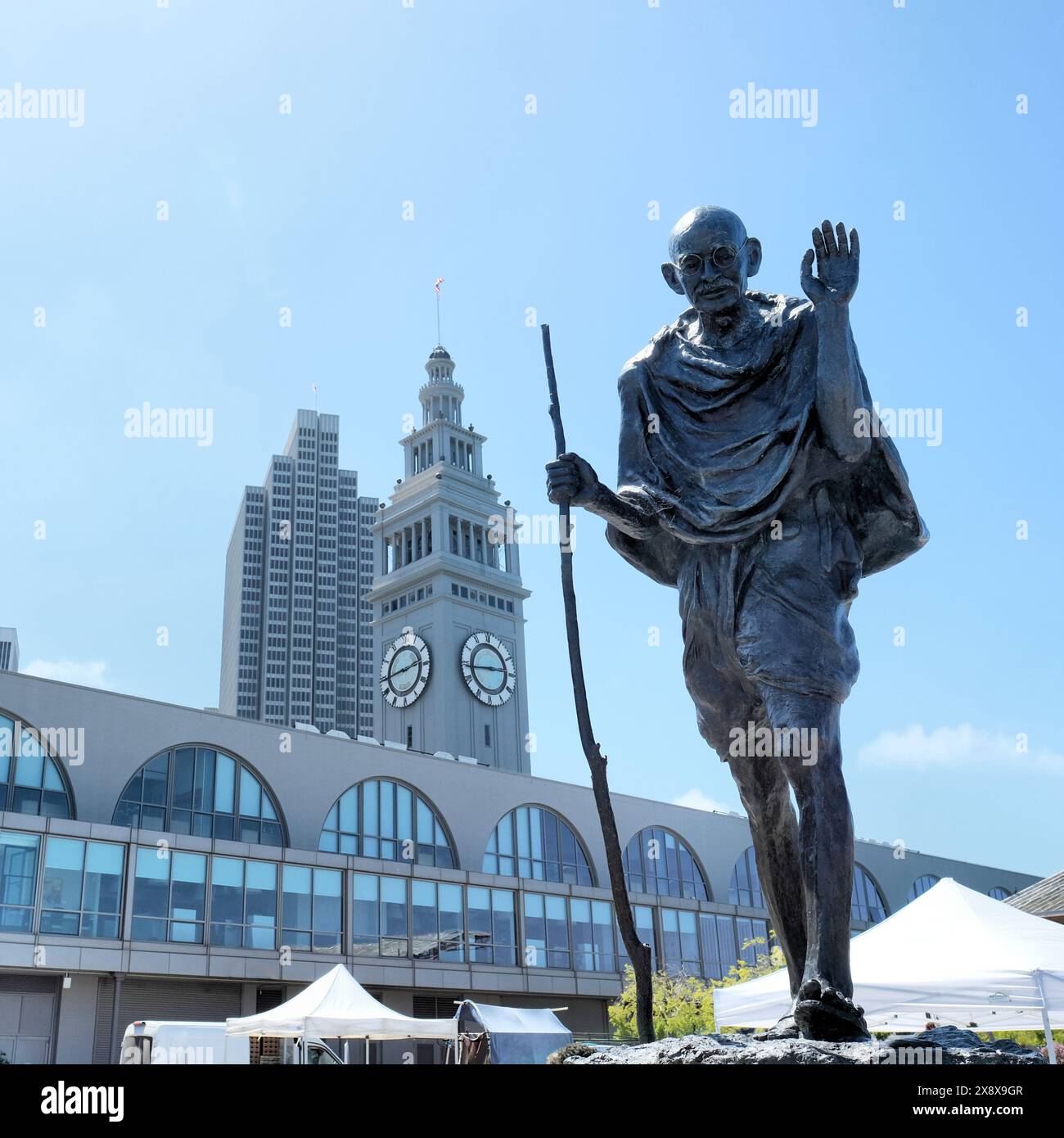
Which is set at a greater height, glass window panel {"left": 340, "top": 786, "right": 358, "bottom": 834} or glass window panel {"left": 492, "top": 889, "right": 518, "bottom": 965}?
glass window panel {"left": 340, "top": 786, "right": 358, "bottom": 834}

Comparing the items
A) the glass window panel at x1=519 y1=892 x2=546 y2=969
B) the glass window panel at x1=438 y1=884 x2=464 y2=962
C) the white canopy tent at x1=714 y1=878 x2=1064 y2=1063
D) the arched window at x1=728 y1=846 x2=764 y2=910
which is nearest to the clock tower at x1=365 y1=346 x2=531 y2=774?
the arched window at x1=728 y1=846 x2=764 y2=910

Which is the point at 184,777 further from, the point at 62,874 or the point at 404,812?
the point at 404,812

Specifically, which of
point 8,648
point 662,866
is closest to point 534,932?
point 662,866

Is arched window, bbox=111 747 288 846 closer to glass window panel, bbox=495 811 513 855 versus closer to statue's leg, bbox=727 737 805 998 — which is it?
glass window panel, bbox=495 811 513 855

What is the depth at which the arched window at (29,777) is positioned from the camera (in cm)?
3678

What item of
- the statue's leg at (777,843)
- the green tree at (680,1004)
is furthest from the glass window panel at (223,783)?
the statue's leg at (777,843)

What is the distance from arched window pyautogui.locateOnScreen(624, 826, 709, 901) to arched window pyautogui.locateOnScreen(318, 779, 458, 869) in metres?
10.1

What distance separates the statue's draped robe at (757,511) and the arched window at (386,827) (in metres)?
43.0

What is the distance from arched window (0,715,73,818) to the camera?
36.8 metres

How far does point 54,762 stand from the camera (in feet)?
125

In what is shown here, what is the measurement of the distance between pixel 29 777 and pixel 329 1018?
20310 millimetres

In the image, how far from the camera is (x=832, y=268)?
375 centimetres

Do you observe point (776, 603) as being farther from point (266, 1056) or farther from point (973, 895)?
point (266, 1056)
